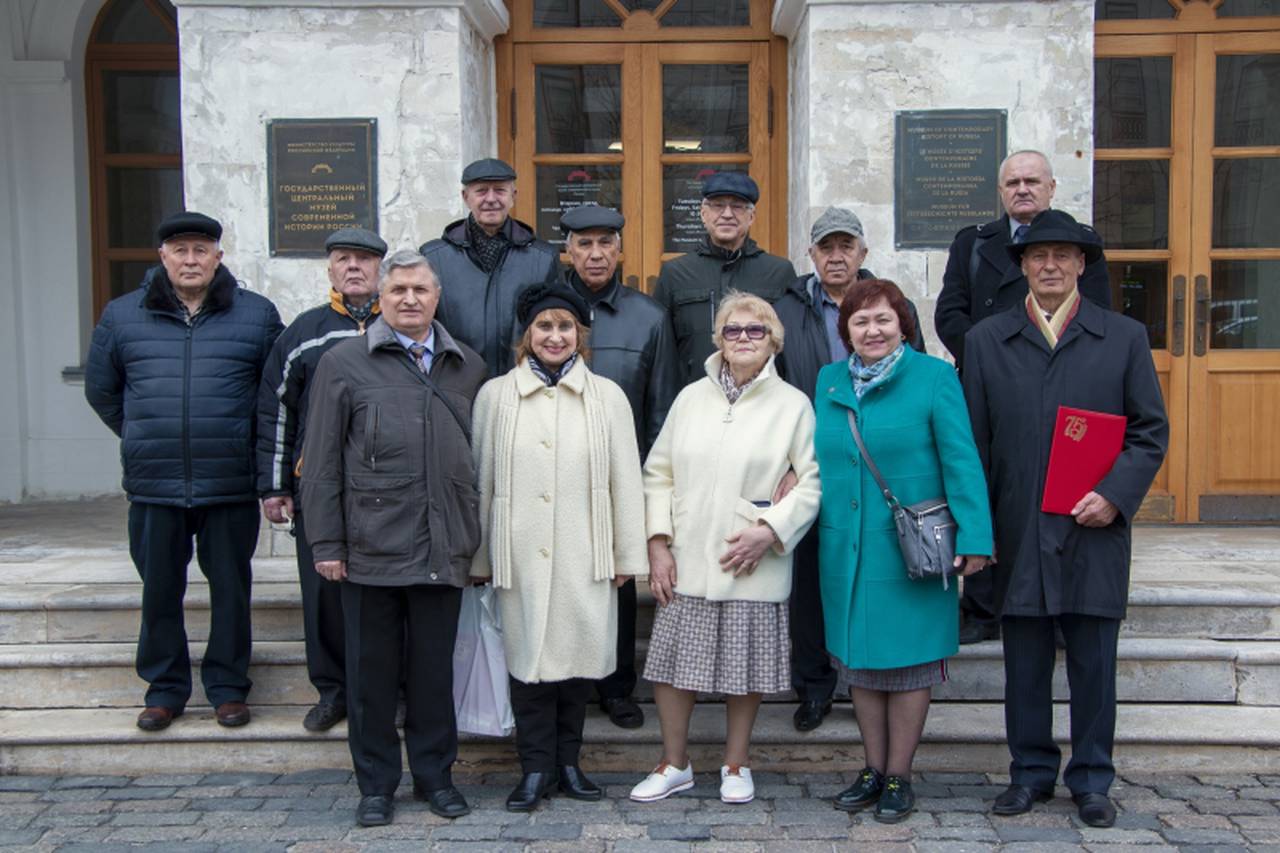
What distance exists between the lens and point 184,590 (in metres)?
4.48

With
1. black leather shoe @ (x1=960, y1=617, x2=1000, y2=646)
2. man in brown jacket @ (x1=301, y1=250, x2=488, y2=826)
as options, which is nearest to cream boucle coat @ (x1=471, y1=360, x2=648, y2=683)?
man in brown jacket @ (x1=301, y1=250, x2=488, y2=826)

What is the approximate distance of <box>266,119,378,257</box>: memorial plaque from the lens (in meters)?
5.83

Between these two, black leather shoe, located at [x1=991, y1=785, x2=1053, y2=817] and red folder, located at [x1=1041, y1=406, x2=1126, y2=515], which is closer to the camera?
red folder, located at [x1=1041, y1=406, x2=1126, y2=515]

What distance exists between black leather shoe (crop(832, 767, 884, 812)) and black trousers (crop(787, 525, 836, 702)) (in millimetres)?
503

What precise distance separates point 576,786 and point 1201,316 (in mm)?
4566

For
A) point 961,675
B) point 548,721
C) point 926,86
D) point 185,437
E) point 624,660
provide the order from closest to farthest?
point 548,721 < point 185,437 < point 624,660 < point 961,675 < point 926,86

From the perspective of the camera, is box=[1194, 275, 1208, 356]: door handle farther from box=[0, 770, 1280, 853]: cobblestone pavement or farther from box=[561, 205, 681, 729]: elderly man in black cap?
box=[561, 205, 681, 729]: elderly man in black cap

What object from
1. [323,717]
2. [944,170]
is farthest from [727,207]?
[323,717]

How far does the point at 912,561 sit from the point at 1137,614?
5.42ft

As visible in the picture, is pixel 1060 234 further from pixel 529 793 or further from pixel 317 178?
pixel 317 178

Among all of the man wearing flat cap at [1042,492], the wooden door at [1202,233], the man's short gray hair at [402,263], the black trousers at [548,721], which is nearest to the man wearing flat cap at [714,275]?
the man wearing flat cap at [1042,492]

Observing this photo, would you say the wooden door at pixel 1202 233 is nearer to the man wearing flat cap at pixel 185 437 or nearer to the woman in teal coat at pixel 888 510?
the woman in teal coat at pixel 888 510

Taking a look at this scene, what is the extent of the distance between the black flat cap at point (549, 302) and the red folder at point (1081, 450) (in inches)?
61.4

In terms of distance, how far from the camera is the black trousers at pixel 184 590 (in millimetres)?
4395
